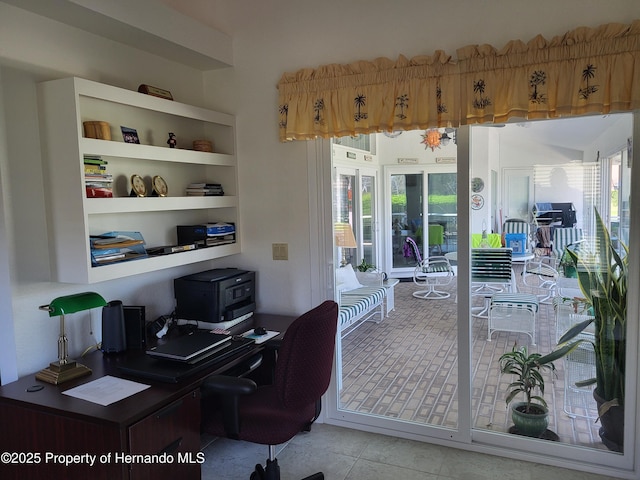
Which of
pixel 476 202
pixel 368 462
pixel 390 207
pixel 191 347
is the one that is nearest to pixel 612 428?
pixel 368 462

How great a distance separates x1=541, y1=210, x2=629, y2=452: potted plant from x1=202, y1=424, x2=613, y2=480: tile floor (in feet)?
1.02

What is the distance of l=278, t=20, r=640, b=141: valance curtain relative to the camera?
2.22 meters

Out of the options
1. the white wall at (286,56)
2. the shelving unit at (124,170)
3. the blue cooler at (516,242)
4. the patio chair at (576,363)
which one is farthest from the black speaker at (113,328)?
the patio chair at (576,363)

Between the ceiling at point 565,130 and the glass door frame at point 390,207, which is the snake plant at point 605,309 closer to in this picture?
the ceiling at point 565,130

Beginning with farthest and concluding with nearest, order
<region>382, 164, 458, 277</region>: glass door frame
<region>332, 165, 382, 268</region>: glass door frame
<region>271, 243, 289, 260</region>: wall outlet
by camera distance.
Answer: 1. <region>382, 164, 458, 277</region>: glass door frame
2. <region>332, 165, 382, 268</region>: glass door frame
3. <region>271, 243, 289, 260</region>: wall outlet

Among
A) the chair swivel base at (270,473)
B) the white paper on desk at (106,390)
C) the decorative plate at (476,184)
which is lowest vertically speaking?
the chair swivel base at (270,473)

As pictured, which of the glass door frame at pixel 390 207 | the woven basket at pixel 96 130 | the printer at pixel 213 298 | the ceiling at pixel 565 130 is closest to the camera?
the woven basket at pixel 96 130

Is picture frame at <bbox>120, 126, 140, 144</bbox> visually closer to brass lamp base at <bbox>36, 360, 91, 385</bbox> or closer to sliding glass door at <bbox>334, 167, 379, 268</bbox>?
brass lamp base at <bbox>36, 360, 91, 385</bbox>

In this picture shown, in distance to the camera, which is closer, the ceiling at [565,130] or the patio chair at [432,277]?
the ceiling at [565,130]

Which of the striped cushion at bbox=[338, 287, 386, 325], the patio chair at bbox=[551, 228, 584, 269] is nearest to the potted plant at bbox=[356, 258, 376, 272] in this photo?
the striped cushion at bbox=[338, 287, 386, 325]

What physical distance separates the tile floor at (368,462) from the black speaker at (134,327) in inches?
32.4

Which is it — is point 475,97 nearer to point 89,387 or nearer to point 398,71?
point 398,71

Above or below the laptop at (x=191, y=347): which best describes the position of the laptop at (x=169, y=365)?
below

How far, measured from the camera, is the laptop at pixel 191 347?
2188mm
